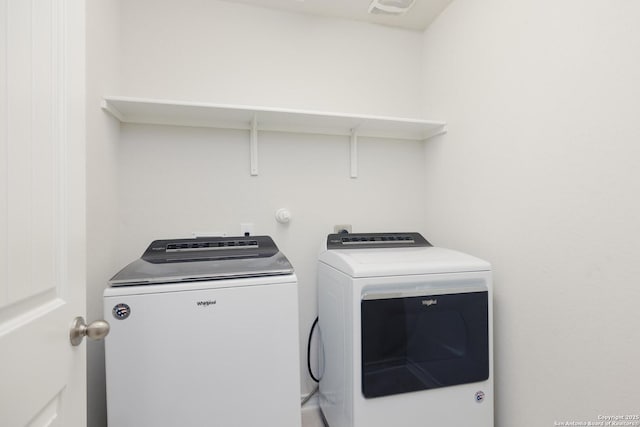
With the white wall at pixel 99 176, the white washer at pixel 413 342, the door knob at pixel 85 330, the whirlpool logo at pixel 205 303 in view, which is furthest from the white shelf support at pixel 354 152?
the door knob at pixel 85 330

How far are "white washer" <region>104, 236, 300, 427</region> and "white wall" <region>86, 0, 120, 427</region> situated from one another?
0.86 feet

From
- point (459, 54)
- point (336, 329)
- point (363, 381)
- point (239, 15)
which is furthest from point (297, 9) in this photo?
point (363, 381)

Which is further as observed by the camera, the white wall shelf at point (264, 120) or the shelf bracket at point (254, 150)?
the shelf bracket at point (254, 150)

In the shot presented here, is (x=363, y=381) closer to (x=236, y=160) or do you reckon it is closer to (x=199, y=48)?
(x=236, y=160)

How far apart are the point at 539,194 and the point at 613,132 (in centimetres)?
30

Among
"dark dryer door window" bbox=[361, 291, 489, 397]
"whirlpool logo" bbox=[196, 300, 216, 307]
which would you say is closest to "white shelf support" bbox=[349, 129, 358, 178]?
"dark dryer door window" bbox=[361, 291, 489, 397]

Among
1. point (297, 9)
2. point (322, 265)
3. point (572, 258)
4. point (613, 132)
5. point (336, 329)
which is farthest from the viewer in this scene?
point (297, 9)

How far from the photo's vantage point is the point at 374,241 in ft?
5.40

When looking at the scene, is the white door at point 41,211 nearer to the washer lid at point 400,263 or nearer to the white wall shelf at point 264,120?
the white wall shelf at point 264,120

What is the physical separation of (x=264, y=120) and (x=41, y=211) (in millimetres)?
1211

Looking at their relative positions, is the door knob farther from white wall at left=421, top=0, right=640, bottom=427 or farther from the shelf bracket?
white wall at left=421, top=0, right=640, bottom=427

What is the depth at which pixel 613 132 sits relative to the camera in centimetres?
92

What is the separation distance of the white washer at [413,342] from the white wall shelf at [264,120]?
81cm

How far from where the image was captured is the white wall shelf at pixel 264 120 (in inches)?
55.6
